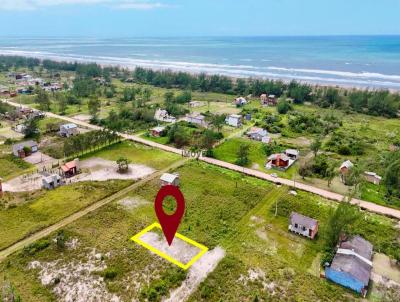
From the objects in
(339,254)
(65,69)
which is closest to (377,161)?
(339,254)

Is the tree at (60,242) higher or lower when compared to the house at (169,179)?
lower

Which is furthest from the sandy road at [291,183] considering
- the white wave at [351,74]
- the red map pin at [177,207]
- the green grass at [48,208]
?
the white wave at [351,74]

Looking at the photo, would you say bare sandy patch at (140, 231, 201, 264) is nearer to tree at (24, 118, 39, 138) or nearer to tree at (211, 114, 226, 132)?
tree at (211, 114, 226, 132)

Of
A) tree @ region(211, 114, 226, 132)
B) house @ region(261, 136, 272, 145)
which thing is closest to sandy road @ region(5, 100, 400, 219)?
tree @ region(211, 114, 226, 132)

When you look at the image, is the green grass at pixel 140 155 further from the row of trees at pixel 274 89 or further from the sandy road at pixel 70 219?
the row of trees at pixel 274 89

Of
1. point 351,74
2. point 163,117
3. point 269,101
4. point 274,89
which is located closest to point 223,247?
point 163,117

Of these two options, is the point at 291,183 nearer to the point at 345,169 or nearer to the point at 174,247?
the point at 345,169
